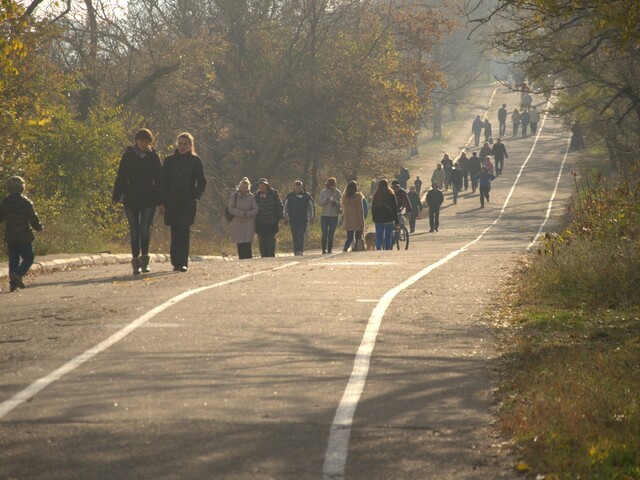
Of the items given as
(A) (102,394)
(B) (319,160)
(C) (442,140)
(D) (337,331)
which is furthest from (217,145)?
(C) (442,140)

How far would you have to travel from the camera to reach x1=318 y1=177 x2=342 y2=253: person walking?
85.9 feet

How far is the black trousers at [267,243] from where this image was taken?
24638 mm

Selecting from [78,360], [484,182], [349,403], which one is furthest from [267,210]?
[484,182]

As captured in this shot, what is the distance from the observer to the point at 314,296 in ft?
45.3

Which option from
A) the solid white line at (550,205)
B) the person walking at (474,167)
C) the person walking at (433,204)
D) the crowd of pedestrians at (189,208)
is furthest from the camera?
the person walking at (474,167)

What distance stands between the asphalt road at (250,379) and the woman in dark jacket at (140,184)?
2.79ft

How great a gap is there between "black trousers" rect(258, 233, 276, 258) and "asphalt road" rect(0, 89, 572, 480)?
27.2 feet

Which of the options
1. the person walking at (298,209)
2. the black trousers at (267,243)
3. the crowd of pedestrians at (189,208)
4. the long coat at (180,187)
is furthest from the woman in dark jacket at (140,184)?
the person walking at (298,209)

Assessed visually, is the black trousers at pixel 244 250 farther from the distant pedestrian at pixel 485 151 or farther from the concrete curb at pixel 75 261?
the distant pedestrian at pixel 485 151

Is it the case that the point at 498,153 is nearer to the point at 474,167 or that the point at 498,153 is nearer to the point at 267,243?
the point at 474,167

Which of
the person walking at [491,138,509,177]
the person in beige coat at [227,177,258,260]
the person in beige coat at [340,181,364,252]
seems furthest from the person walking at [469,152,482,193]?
the person in beige coat at [227,177,258,260]

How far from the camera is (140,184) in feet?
52.7

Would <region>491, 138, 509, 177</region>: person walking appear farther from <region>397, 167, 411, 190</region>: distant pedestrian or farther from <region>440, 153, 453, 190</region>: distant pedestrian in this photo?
<region>397, 167, 411, 190</region>: distant pedestrian

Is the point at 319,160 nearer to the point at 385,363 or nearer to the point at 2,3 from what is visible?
the point at 2,3
